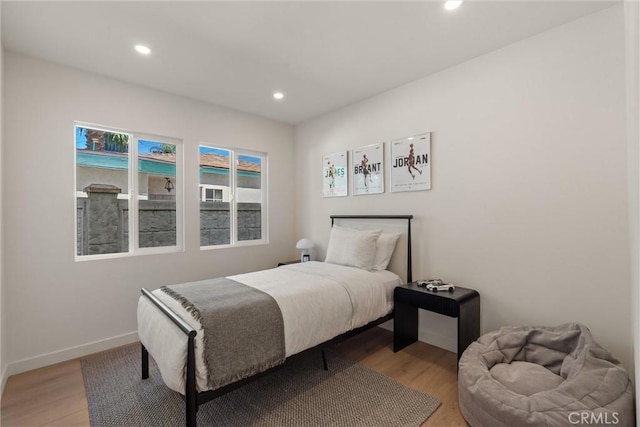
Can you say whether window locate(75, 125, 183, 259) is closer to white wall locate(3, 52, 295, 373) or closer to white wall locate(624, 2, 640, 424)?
white wall locate(3, 52, 295, 373)

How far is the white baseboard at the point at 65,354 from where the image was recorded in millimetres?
2426

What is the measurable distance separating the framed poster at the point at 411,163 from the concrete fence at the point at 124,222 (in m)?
2.33

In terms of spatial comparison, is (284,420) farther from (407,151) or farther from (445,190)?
(407,151)

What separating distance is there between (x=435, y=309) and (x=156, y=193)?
3.24m

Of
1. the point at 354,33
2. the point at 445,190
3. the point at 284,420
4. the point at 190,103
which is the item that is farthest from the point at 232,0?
the point at 284,420

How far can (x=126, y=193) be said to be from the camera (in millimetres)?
3145

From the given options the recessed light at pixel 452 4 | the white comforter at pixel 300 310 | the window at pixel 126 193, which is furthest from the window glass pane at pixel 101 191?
the recessed light at pixel 452 4

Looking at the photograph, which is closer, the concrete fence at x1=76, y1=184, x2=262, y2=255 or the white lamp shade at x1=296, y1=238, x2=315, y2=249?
the concrete fence at x1=76, y1=184, x2=262, y2=255

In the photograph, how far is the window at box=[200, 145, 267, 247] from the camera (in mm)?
3746

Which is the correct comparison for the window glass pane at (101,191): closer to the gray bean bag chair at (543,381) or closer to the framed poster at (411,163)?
the framed poster at (411,163)

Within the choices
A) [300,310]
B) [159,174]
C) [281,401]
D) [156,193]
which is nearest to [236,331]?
[300,310]

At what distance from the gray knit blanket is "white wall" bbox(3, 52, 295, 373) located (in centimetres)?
133

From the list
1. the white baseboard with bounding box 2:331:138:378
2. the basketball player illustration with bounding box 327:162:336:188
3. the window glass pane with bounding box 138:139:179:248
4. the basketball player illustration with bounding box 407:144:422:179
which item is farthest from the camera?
the basketball player illustration with bounding box 327:162:336:188

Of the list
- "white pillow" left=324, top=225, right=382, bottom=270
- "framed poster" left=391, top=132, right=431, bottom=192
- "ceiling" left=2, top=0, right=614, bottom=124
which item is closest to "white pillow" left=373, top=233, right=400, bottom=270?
"white pillow" left=324, top=225, right=382, bottom=270
